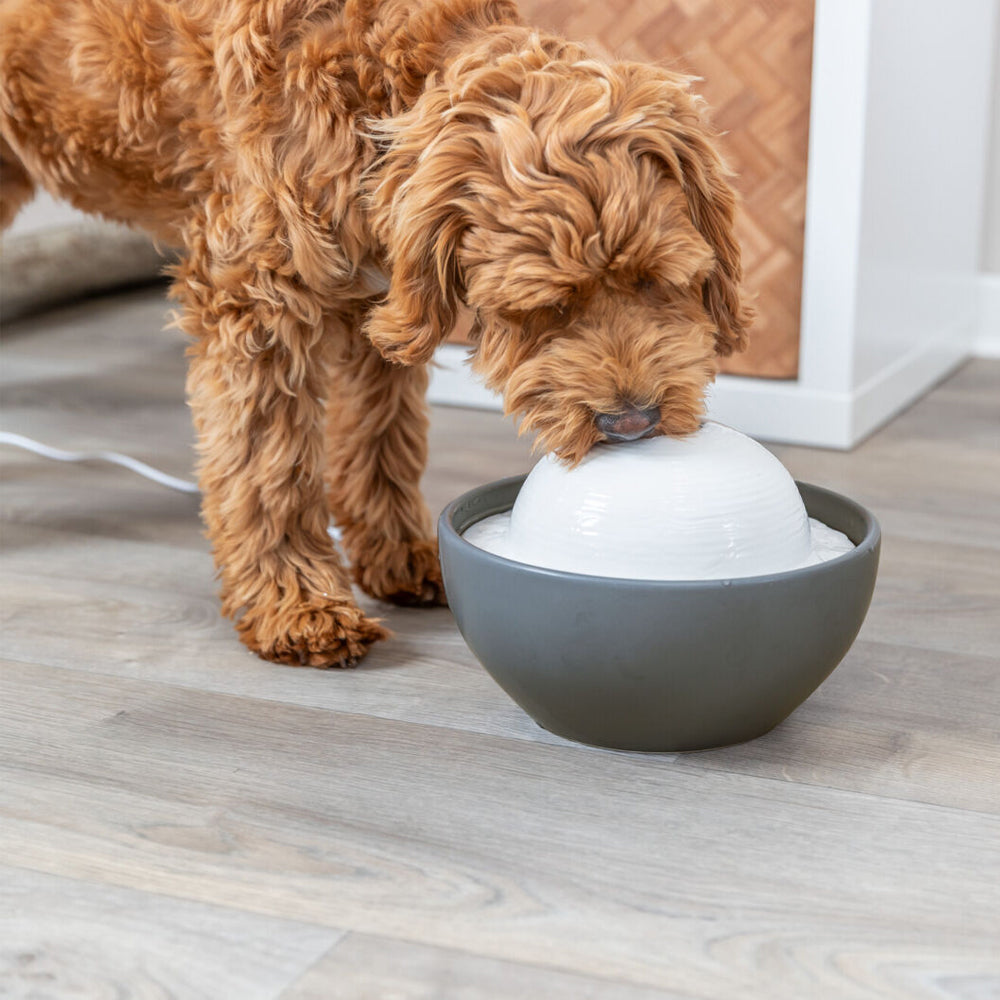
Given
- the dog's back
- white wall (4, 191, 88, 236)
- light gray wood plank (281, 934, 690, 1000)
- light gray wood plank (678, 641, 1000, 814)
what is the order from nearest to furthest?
light gray wood plank (281, 934, 690, 1000), light gray wood plank (678, 641, 1000, 814), the dog's back, white wall (4, 191, 88, 236)

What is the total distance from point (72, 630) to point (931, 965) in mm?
1141

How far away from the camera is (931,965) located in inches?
44.0

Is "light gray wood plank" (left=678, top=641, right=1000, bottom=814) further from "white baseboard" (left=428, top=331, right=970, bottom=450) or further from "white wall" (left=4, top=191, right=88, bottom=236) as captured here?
"white wall" (left=4, top=191, right=88, bottom=236)

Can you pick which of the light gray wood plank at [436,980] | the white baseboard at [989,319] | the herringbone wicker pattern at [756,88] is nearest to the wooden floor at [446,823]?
the light gray wood plank at [436,980]

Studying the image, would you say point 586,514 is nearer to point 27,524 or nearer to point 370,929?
point 370,929

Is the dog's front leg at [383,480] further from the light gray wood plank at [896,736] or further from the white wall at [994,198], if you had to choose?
the white wall at [994,198]

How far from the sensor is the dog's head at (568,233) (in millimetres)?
1271

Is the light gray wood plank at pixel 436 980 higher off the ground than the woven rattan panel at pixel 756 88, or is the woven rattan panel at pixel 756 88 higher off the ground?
the woven rattan panel at pixel 756 88

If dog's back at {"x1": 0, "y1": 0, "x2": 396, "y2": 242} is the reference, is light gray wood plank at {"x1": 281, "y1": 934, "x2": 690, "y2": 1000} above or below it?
below

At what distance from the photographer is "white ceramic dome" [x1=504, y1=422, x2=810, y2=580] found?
4.29 feet

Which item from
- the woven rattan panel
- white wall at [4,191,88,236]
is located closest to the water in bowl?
the woven rattan panel

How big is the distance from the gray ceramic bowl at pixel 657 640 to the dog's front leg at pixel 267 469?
0.30m

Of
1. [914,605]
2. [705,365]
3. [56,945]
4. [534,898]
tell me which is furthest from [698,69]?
[56,945]

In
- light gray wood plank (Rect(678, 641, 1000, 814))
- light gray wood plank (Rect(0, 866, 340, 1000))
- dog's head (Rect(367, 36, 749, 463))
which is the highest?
dog's head (Rect(367, 36, 749, 463))
